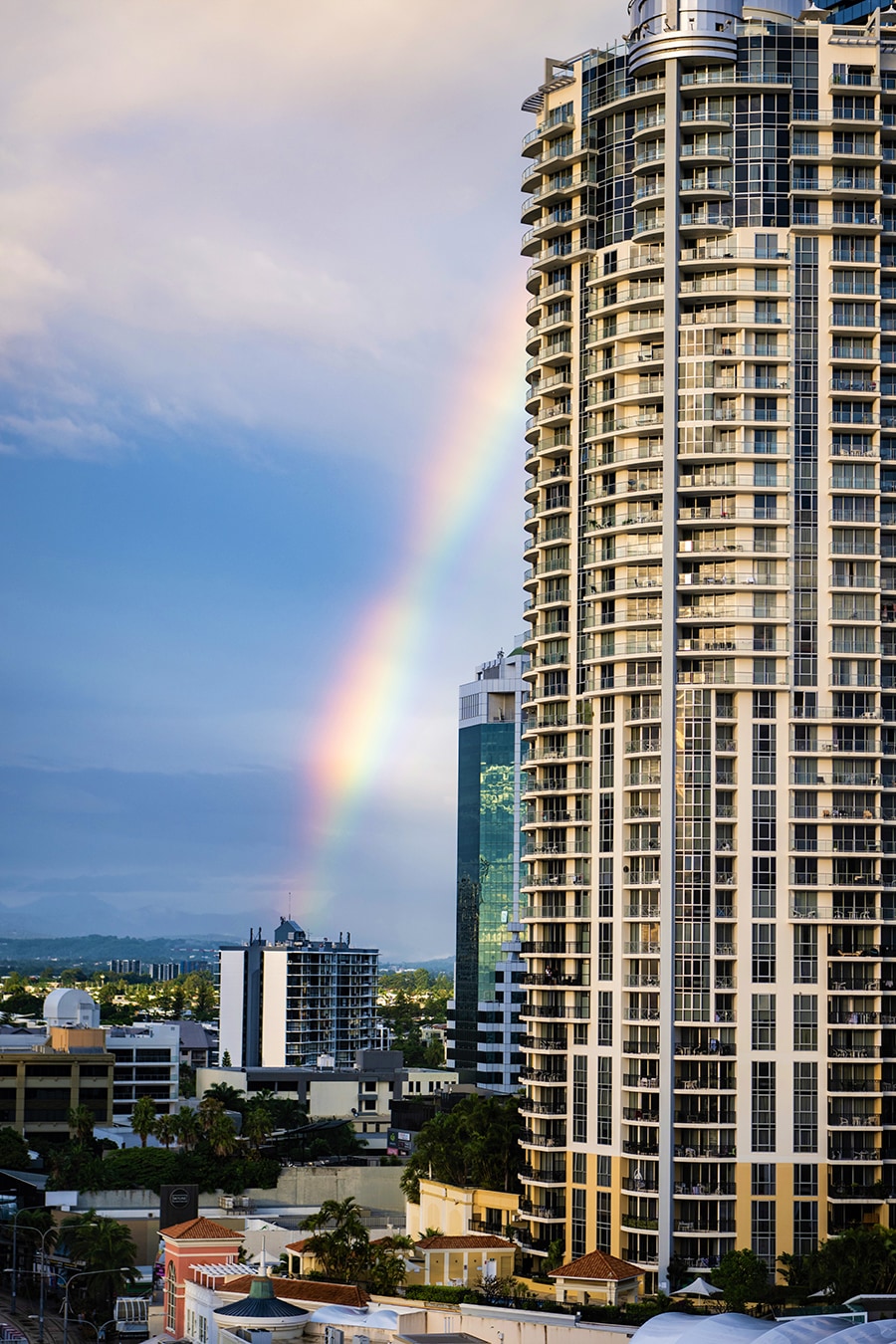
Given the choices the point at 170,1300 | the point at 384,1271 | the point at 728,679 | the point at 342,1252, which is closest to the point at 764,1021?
the point at 728,679

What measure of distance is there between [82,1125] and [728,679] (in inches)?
3358

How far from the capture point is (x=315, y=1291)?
318ft

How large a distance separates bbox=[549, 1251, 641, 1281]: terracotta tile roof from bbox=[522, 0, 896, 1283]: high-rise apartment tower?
399cm

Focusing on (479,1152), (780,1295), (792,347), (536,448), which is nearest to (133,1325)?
(479,1152)

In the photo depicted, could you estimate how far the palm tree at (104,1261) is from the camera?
124000 millimetres

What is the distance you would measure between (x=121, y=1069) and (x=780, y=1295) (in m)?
115

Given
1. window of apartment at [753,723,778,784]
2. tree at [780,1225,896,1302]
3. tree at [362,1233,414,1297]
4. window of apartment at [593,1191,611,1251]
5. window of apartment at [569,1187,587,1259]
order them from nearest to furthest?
tree at [780,1225,896,1302] → tree at [362,1233,414,1297] → window of apartment at [593,1191,611,1251] → window of apartment at [753,723,778,784] → window of apartment at [569,1187,587,1259]

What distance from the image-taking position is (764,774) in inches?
4358

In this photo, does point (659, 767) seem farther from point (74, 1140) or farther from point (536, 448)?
point (74, 1140)

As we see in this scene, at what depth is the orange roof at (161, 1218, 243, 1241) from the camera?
365 ft

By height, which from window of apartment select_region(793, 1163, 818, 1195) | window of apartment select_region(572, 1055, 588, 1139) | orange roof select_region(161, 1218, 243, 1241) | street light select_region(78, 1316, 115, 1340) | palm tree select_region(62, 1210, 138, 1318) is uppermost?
window of apartment select_region(572, 1055, 588, 1139)

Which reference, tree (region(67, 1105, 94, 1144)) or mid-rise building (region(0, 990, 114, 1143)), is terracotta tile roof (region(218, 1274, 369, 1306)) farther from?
mid-rise building (region(0, 990, 114, 1143))

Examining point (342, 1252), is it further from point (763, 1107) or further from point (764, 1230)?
point (763, 1107)

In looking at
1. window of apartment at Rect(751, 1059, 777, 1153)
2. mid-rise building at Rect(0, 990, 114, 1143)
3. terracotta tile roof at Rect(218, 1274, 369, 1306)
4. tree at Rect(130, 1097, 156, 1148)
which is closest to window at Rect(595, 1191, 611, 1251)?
window of apartment at Rect(751, 1059, 777, 1153)
